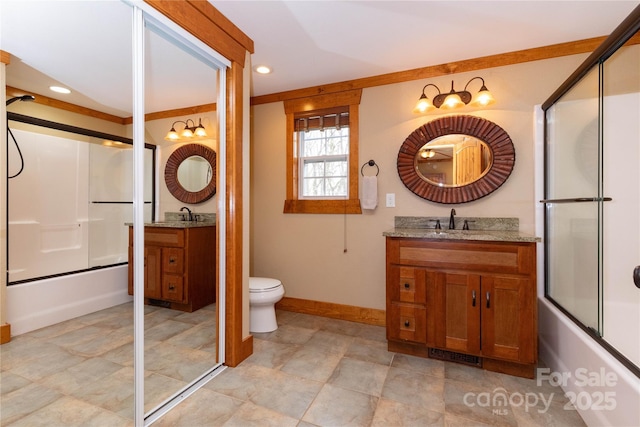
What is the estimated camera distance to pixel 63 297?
5.54 ft

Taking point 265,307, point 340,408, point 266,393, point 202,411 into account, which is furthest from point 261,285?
point 340,408

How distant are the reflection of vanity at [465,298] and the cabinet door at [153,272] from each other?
155 cm

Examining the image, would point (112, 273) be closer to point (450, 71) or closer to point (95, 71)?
point (95, 71)

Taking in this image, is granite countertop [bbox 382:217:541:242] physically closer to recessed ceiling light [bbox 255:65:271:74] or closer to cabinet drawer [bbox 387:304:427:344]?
cabinet drawer [bbox 387:304:427:344]

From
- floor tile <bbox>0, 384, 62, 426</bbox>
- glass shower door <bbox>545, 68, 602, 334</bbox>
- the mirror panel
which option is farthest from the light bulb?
floor tile <bbox>0, 384, 62, 426</bbox>

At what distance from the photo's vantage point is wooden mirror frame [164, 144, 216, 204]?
6.29 feet

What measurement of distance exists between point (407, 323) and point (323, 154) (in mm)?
1811

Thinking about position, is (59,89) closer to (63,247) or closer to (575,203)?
(63,247)

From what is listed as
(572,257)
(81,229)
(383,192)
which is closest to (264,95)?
(383,192)

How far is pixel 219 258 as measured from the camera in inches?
80.7

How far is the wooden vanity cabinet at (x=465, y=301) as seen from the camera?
6.26ft

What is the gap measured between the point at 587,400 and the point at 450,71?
243cm

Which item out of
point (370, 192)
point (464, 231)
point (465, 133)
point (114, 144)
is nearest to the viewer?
point (114, 144)

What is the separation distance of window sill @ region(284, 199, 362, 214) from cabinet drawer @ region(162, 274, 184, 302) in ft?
4.50
